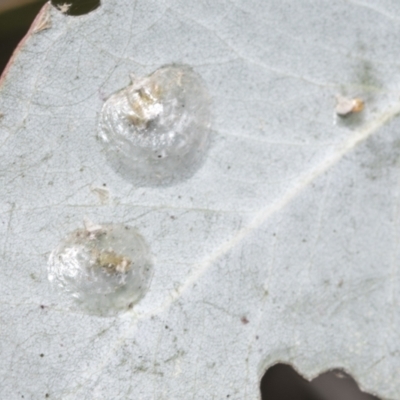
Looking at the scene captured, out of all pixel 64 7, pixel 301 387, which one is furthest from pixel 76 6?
pixel 301 387

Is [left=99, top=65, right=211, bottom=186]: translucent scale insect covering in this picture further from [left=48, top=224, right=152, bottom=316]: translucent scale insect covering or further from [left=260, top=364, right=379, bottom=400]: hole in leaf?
[left=260, top=364, right=379, bottom=400]: hole in leaf

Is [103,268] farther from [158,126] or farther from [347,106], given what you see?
[347,106]

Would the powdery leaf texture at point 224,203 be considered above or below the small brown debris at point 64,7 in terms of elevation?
below

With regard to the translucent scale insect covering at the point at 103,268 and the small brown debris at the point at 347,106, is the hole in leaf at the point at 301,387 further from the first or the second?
the small brown debris at the point at 347,106

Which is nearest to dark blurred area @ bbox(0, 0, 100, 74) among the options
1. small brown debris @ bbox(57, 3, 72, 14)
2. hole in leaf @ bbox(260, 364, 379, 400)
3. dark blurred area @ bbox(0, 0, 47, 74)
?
dark blurred area @ bbox(0, 0, 47, 74)

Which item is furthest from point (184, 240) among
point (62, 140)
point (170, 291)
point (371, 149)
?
point (371, 149)

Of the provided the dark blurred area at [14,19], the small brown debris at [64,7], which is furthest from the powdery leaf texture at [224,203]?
the dark blurred area at [14,19]
